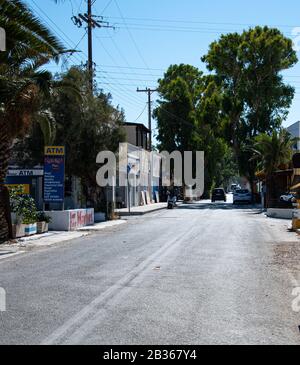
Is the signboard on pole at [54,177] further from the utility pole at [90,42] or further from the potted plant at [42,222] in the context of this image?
the utility pole at [90,42]

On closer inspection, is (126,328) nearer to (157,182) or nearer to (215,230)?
(215,230)

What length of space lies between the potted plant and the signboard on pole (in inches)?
39.6

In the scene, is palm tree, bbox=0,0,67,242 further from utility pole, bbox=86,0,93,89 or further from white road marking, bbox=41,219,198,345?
utility pole, bbox=86,0,93,89

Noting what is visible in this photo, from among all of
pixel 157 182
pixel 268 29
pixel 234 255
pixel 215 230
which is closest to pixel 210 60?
pixel 268 29

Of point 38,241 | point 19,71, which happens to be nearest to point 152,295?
point 38,241

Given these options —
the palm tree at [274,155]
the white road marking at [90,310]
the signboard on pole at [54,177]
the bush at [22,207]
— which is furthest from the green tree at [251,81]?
the white road marking at [90,310]

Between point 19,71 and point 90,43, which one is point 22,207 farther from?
point 90,43

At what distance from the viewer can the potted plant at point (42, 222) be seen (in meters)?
20.4

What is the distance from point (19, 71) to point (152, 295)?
1125cm

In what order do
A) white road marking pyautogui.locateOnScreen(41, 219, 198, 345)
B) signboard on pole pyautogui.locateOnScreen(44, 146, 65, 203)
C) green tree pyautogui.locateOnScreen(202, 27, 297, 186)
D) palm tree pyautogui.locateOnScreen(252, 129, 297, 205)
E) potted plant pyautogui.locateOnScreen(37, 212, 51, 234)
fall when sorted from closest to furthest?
white road marking pyautogui.locateOnScreen(41, 219, 198, 345) → potted plant pyautogui.locateOnScreen(37, 212, 51, 234) → signboard on pole pyautogui.locateOnScreen(44, 146, 65, 203) → palm tree pyautogui.locateOnScreen(252, 129, 297, 205) → green tree pyautogui.locateOnScreen(202, 27, 297, 186)

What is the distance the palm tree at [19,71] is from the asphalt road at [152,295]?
4200 mm

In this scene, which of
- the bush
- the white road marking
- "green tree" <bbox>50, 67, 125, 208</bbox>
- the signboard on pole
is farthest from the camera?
"green tree" <bbox>50, 67, 125, 208</bbox>

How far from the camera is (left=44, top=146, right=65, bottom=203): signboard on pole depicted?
21797mm

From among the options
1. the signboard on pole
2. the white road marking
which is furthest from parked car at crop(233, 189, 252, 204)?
the white road marking
